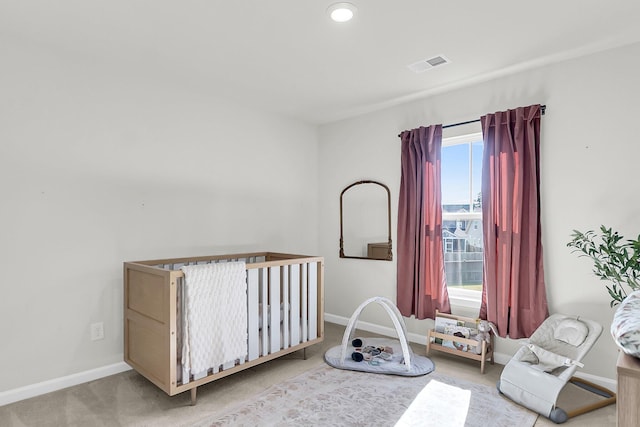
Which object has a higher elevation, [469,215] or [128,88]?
[128,88]

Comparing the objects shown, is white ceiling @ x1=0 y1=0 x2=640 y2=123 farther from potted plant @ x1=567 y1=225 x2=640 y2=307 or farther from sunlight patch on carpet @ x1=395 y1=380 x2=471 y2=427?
sunlight patch on carpet @ x1=395 y1=380 x2=471 y2=427

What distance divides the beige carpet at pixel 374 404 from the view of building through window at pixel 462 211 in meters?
0.95

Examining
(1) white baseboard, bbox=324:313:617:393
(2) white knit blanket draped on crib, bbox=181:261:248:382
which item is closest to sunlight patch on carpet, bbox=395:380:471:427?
(1) white baseboard, bbox=324:313:617:393

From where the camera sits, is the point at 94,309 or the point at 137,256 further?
the point at 137,256

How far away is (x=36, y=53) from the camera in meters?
2.34

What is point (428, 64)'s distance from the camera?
2639 mm

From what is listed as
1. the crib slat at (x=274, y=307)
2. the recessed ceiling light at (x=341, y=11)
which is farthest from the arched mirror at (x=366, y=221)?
the recessed ceiling light at (x=341, y=11)

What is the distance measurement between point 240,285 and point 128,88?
176cm

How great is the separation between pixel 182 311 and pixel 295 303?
3.05 feet

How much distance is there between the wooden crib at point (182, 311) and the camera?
213cm

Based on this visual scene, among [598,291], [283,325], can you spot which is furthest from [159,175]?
[598,291]

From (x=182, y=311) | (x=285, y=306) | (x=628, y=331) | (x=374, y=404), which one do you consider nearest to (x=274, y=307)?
(x=285, y=306)

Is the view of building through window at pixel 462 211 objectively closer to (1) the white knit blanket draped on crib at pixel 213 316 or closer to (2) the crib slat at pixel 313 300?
(2) the crib slat at pixel 313 300

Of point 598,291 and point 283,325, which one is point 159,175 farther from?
point 598,291
